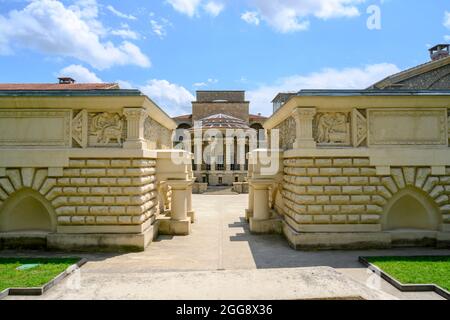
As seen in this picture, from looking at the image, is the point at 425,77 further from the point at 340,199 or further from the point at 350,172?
the point at 340,199

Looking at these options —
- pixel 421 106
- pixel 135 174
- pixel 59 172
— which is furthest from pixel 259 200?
pixel 59 172

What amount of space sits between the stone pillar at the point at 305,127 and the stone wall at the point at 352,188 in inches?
21.6

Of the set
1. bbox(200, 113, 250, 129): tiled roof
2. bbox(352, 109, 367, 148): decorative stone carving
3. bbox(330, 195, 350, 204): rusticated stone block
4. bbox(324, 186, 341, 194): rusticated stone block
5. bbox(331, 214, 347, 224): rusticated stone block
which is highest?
bbox(200, 113, 250, 129): tiled roof

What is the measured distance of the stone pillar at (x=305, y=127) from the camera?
429 inches

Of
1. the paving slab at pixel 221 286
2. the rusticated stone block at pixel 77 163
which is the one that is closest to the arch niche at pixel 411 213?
the paving slab at pixel 221 286

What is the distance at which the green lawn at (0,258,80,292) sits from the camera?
7238mm

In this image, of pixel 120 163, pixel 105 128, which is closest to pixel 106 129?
pixel 105 128

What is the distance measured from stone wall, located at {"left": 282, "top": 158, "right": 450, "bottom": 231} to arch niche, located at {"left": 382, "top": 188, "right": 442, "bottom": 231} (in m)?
0.30

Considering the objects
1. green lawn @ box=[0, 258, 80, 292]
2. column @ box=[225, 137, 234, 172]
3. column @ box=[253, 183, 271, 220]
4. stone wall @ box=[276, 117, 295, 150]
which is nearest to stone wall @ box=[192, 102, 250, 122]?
column @ box=[225, 137, 234, 172]

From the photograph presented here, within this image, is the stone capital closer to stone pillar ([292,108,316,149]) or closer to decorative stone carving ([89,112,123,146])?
stone pillar ([292,108,316,149])

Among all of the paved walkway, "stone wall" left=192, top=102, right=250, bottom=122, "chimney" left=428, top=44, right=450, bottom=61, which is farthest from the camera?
"stone wall" left=192, top=102, right=250, bottom=122

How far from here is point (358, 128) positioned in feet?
36.1

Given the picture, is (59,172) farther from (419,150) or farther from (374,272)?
(419,150)

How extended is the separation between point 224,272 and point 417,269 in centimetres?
487
